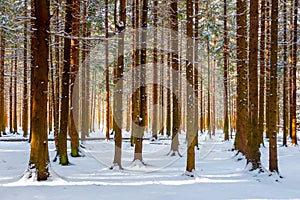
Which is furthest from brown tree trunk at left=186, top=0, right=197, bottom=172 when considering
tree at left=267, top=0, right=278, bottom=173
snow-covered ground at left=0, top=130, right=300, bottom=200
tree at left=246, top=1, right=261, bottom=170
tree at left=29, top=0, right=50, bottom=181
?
tree at left=29, top=0, right=50, bottom=181

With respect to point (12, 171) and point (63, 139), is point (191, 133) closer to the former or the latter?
point (63, 139)

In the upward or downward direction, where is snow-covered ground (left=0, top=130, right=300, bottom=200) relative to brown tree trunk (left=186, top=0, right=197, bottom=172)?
downward

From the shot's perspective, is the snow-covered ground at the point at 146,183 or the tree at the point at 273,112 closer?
the snow-covered ground at the point at 146,183

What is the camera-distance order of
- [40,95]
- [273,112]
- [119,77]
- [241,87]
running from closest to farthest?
1. [40,95]
2. [273,112]
3. [119,77]
4. [241,87]

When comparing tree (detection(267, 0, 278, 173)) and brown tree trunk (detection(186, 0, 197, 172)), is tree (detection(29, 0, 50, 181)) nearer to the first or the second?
brown tree trunk (detection(186, 0, 197, 172))

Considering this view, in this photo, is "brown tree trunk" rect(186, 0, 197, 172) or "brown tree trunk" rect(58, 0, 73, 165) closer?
"brown tree trunk" rect(186, 0, 197, 172)

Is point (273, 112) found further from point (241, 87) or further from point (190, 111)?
point (241, 87)

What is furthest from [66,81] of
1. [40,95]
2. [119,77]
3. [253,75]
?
[253,75]

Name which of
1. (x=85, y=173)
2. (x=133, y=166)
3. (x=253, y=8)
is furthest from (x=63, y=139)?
(x=253, y=8)

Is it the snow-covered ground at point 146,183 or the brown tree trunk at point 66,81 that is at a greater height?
the brown tree trunk at point 66,81


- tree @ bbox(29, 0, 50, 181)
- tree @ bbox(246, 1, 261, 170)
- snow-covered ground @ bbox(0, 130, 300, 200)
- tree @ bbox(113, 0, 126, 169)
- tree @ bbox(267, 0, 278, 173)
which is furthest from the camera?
tree @ bbox(113, 0, 126, 169)

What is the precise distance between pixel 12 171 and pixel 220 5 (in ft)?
54.3

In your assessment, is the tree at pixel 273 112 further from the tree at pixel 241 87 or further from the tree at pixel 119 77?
the tree at pixel 119 77

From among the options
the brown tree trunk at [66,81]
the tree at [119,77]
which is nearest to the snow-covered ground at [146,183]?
the tree at [119,77]
